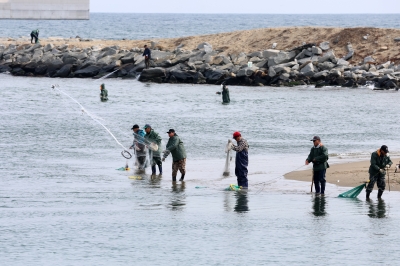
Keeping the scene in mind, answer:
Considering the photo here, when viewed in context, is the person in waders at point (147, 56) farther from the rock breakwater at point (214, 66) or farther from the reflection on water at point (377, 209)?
the reflection on water at point (377, 209)

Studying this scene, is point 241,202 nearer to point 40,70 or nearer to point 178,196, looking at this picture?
point 178,196

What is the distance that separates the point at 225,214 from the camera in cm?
1941

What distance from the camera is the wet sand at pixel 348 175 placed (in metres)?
22.2

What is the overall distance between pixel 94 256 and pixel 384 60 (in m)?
40.0

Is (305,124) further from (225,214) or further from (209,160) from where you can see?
(225,214)

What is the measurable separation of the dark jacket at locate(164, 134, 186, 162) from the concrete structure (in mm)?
77416

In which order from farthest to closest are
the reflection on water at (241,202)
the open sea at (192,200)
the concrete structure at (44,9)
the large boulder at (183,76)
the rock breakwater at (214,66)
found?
1. the concrete structure at (44,9)
2. the large boulder at (183,76)
3. the rock breakwater at (214,66)
4. the reflection on water at (241,202)
5. the open sea at (192,200)

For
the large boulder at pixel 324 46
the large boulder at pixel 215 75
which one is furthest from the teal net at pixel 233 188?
the large boulder at pixel 324 46

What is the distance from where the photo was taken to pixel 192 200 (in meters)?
20.7

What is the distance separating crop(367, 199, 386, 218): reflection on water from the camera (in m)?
19.0

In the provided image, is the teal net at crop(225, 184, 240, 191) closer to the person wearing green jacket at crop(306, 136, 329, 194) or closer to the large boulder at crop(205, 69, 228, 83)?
the person wearing green jacket at crop(306, 136, 329, 194)

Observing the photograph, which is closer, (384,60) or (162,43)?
(384,60)

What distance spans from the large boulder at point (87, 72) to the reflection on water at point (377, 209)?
39.6 meters

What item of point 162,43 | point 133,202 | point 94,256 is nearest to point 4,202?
point 133,202
